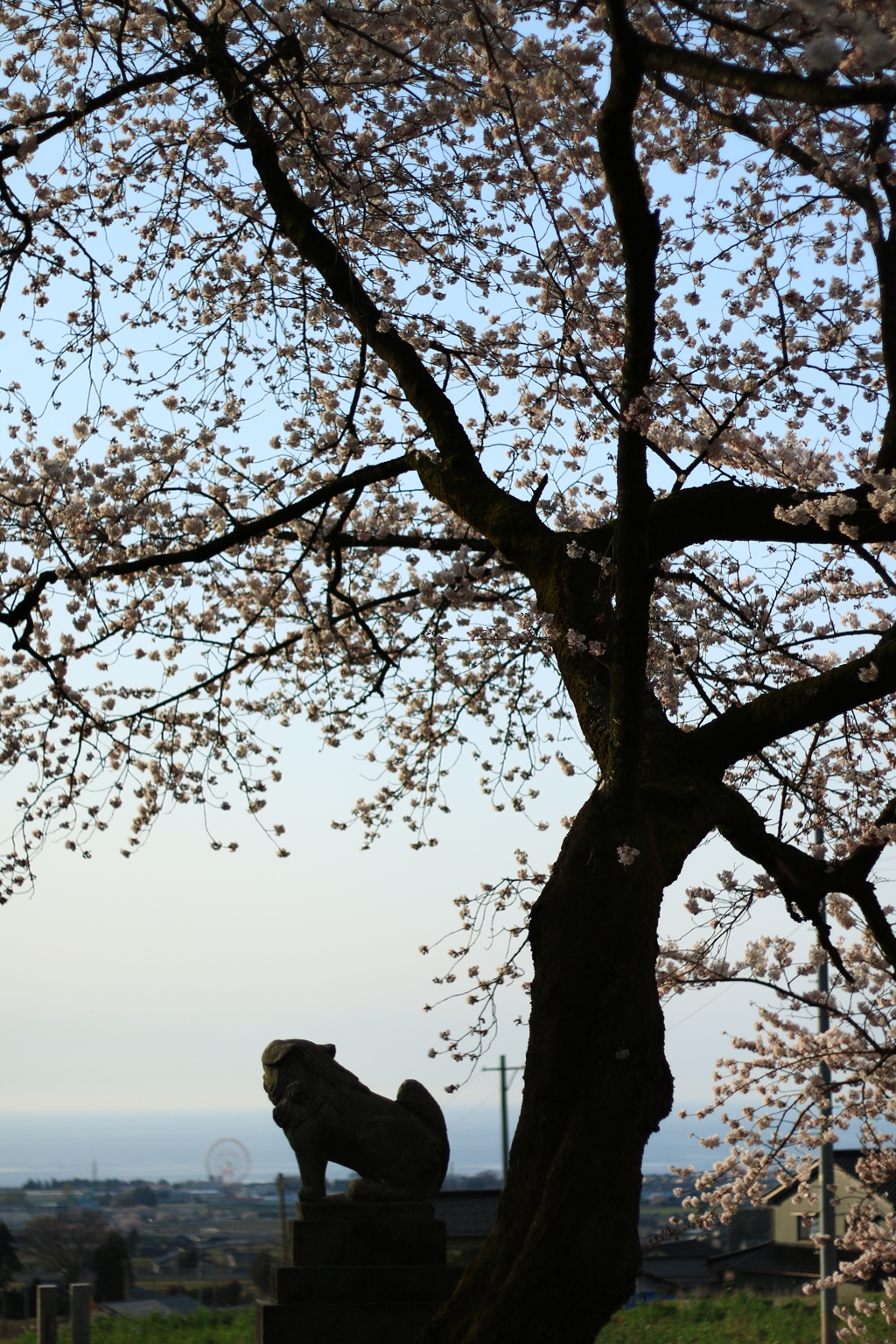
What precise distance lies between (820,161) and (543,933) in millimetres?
3527

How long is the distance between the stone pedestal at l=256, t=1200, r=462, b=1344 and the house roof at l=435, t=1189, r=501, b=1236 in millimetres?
11329

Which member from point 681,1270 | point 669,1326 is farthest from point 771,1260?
point 669,1326

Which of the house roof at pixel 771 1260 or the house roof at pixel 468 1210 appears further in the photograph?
the house roof at pixel 771 1260

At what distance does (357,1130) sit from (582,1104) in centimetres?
230

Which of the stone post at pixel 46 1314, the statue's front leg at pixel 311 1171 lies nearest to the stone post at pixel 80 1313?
the stone post at pixel 46 1314

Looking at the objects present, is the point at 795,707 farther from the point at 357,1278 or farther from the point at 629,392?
the point at 357,1278

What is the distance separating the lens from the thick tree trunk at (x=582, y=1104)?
3920mm

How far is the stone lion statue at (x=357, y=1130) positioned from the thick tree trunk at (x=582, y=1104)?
1.87 meters

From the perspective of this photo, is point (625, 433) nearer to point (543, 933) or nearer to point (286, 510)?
point (543, 933)

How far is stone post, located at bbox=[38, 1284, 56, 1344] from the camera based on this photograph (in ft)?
29.4

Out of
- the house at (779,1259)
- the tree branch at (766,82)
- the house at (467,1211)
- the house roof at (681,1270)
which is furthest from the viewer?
the house roof at (681,1270)

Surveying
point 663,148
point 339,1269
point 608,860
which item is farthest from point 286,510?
point 339,1269

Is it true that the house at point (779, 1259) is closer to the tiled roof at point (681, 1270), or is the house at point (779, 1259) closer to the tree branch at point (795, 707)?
the tiled roof at point (681, 1270)

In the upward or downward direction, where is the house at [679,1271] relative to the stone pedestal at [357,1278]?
downward
